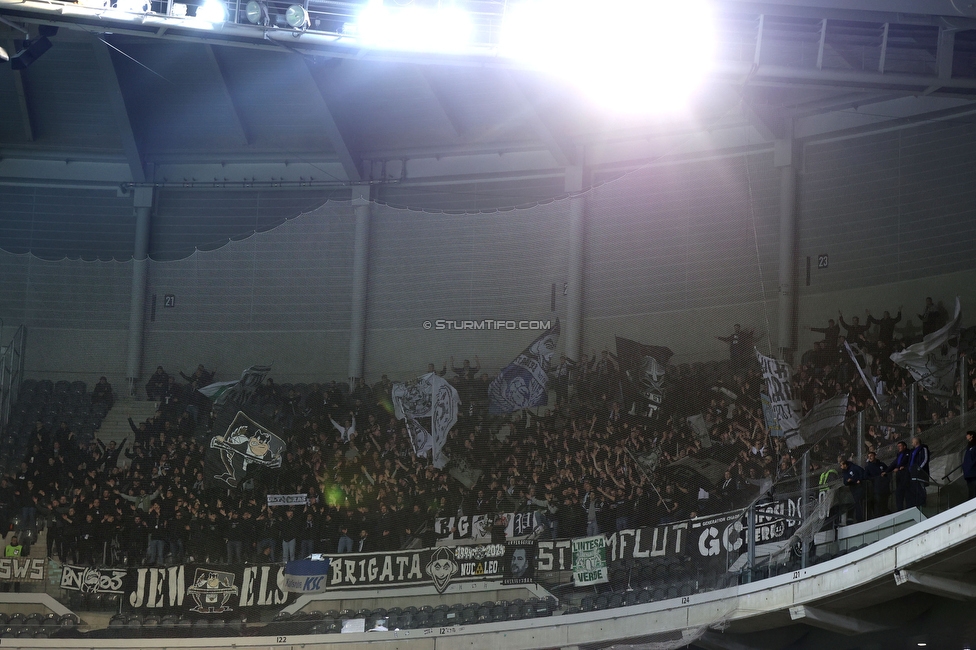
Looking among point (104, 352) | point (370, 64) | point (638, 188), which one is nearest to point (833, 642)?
point (638, 188)

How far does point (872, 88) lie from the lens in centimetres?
980

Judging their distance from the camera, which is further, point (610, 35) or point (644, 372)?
point (644, 372)

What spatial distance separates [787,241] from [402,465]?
491 cm

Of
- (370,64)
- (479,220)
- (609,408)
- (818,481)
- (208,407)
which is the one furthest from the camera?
(370,64)

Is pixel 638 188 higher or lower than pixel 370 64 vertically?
lower

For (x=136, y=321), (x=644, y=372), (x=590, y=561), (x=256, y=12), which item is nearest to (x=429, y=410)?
(x=644, y=372)

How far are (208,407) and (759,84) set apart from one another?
6.07 m

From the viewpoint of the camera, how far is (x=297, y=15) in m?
9.16

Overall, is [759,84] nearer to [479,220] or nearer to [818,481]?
[479,220]

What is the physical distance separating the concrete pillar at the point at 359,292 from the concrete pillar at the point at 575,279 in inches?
85.4

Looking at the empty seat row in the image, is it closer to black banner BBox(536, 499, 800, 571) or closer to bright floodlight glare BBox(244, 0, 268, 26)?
black banner BBox(536, 499, 800, 571)

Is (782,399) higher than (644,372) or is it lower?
lower

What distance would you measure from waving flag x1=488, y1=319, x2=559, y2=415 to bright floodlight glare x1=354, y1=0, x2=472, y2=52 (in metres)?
2.88

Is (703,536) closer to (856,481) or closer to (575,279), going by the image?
(856,481)
